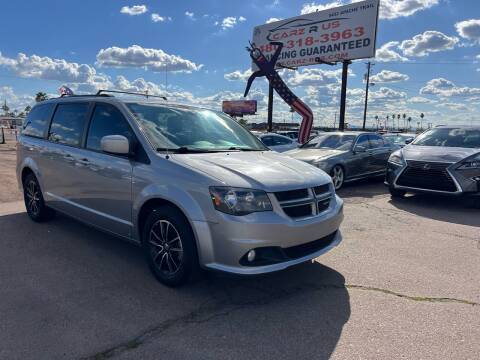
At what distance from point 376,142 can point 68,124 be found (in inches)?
338

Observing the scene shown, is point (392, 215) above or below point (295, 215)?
below

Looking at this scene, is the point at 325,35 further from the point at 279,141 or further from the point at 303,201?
the point at 303,201

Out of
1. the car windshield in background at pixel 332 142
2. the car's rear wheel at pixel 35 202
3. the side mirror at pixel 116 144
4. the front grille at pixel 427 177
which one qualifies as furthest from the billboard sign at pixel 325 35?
the side mirror at pixel 116 144

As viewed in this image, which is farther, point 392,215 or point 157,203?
point 392,215

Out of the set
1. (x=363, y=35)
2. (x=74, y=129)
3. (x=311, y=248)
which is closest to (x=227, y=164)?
(x=311, y=248)

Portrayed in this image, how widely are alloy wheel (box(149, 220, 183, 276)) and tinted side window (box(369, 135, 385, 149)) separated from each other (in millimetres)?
8507

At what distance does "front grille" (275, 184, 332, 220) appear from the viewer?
3.55 metres

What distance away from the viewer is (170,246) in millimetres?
3793

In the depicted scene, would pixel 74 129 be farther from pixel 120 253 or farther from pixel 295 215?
pixel 295 215

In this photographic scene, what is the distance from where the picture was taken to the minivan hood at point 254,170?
3518mm

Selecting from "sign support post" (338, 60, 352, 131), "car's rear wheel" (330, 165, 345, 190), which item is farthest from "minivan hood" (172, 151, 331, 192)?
"sign support post" (338, 60, 352, 131)

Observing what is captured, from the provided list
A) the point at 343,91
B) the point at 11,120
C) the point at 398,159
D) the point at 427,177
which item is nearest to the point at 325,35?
the point at 343,91

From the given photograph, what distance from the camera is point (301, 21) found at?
25844 millimetres

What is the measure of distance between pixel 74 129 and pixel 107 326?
9.38 feet
